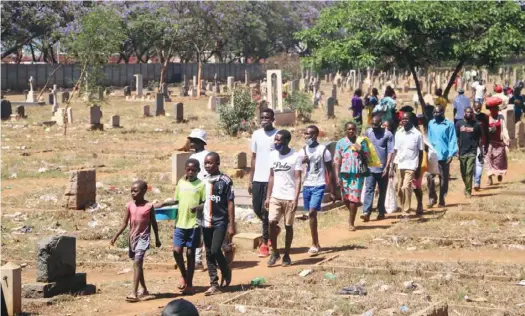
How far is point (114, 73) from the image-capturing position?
2623 inches

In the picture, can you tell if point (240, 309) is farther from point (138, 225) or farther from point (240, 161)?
point (240, 161)

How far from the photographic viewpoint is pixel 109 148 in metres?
28.0

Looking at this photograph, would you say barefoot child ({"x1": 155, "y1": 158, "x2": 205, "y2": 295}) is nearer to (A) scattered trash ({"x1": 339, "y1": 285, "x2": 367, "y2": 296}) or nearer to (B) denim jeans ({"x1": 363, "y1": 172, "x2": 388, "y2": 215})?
(A) scattered trash ({"x1": 339, "y1": 285, "x2": 367, "y2": 296})

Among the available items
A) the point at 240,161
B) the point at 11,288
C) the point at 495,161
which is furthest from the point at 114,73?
the point at 11,288

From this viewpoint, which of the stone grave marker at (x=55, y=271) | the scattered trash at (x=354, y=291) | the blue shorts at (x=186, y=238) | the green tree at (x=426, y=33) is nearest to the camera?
the scattered trash at (x=354, y=291)

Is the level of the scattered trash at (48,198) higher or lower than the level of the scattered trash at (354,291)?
lower

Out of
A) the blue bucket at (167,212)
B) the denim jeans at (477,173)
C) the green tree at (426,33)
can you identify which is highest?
the green tree at (426,33)

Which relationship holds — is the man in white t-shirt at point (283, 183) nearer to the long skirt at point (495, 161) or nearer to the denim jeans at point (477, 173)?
the denim jeans at point (477, 173)

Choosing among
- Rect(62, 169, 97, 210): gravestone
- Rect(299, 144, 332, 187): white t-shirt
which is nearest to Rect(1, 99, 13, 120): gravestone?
Rect(62, 169, 97, 210): gravestone

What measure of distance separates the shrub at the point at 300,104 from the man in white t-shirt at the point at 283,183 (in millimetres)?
22962

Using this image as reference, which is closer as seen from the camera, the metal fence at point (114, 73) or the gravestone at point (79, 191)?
the gravestone at point (79, 191)

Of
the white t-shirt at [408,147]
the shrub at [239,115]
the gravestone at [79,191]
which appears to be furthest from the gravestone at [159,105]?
the white t-shirt at [408,147]

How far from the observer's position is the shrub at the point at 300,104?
1368 inches

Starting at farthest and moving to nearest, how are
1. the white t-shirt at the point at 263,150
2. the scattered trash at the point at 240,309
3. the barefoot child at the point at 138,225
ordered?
the white t-shirt at the point at 263,150, the barefoot child at the point at 138,225, the scattered trash at the point at 240,309
